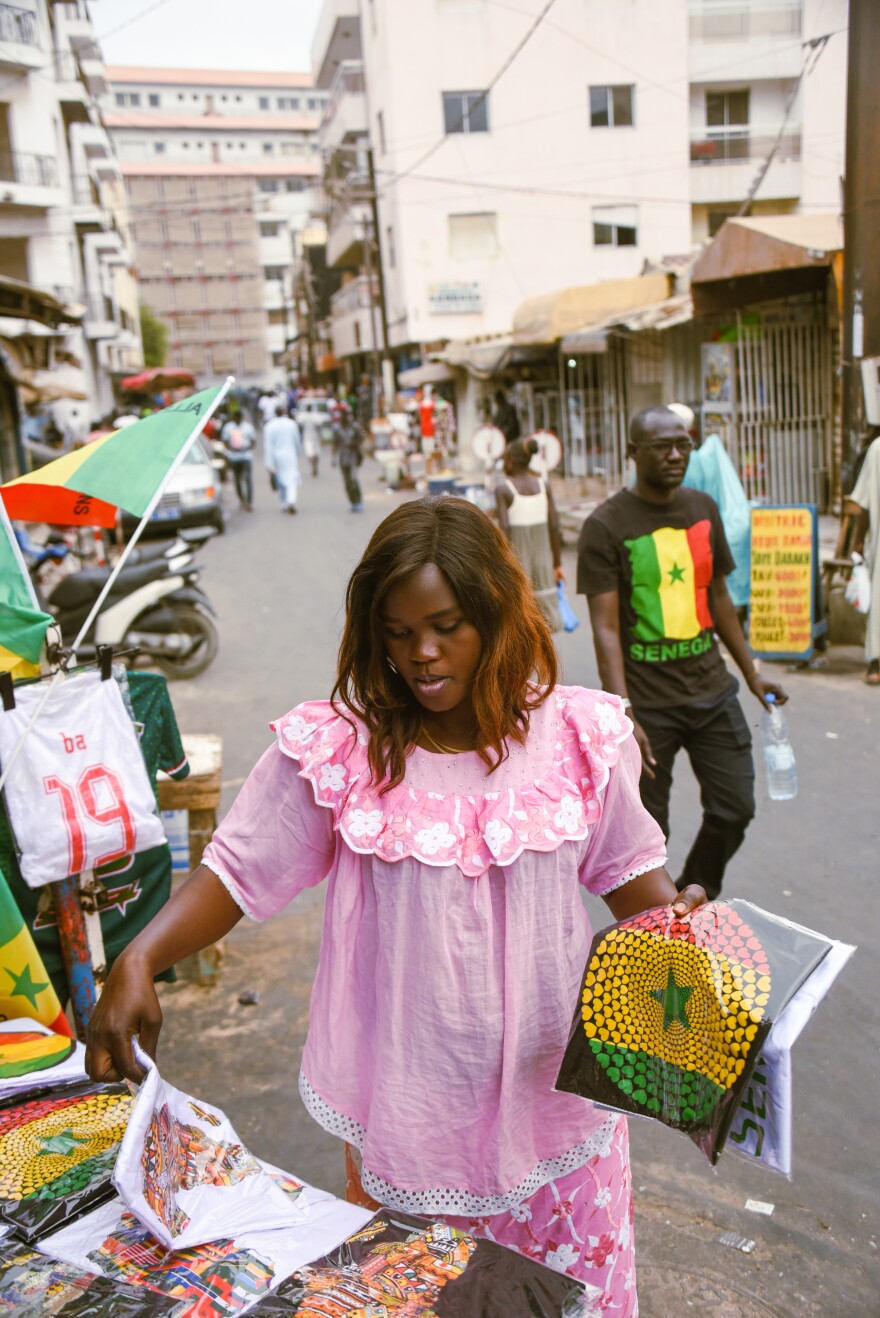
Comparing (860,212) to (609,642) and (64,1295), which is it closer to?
(609,642)

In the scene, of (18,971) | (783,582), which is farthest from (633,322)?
(18,971)

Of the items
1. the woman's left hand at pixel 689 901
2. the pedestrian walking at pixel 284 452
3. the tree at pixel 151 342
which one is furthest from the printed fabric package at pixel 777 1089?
the tree at pixel 151 342

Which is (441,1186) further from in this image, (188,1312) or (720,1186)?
(720,1186)

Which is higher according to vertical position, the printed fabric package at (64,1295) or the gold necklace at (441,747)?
the gold necklace at (441,747)

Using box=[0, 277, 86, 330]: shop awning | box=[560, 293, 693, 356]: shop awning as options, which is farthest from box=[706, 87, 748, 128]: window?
box=[0, 277, 86, 330]: shop awning

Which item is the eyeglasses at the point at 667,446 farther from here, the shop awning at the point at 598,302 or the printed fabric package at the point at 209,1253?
the shop awning at the point at 598,302

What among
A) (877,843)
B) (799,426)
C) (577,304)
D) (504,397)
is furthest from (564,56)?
(877,843)

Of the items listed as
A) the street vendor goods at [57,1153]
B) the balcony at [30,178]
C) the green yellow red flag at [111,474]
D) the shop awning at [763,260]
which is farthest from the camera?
the balcony at [30,178]

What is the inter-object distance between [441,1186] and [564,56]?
33.0 m

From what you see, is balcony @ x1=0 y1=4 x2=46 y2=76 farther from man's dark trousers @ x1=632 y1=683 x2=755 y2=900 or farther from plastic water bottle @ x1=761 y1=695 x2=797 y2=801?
man's dark trousers @ x1=632 y1=683 x2=755 y2=900

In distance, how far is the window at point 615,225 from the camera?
3067 cm

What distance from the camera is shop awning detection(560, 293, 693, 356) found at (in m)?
13.6

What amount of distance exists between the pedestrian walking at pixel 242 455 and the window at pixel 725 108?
1896 cm

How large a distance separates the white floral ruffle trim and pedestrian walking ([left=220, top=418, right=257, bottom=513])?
58.8 feet
